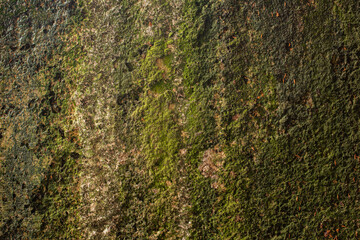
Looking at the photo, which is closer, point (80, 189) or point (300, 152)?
point (300, 152)

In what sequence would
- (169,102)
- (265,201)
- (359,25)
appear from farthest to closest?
(169,102) → (265,201) → (359,25)

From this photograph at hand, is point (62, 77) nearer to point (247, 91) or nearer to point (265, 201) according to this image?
point (247, 91)

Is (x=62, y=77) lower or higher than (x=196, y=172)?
higher

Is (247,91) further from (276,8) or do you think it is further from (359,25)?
(359,25)

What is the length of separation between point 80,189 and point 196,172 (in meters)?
0.98

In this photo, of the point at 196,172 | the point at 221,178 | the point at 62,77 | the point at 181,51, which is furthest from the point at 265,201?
the point at 62,77

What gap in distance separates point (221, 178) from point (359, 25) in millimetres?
1442

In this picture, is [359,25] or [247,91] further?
[247,91]

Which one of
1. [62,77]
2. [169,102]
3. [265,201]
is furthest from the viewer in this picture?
[62,77]

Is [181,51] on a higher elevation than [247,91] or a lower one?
higher

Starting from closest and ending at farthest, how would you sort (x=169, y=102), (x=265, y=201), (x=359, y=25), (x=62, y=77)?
(x=359, y=25) < (x=265, y=201) < (x=169, y=102) < (x=62, y=77)

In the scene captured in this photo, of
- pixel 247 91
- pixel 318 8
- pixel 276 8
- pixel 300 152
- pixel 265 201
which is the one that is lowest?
pixel 265 201

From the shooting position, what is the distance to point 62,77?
1.94 m

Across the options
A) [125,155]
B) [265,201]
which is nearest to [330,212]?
[265,201]
